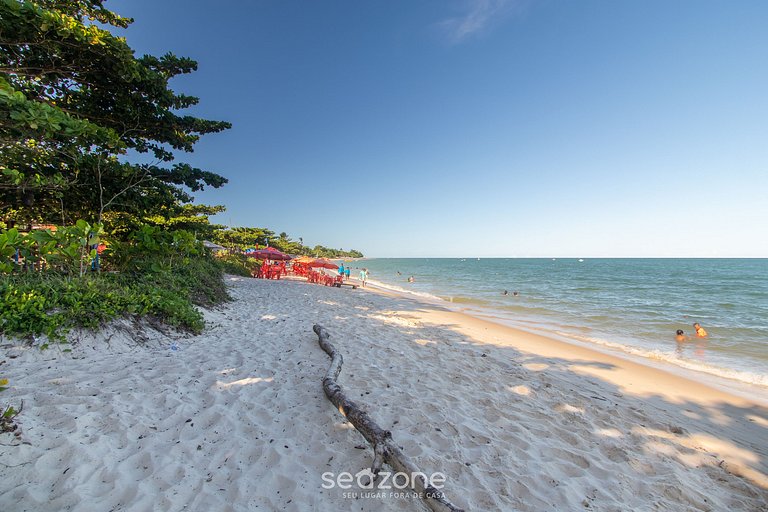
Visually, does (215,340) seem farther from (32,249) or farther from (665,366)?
(665,366)

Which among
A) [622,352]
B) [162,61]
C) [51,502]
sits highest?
[162,61]

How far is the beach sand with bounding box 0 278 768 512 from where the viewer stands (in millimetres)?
2459

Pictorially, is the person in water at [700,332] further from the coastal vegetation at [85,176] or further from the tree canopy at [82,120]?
the tree canopy at [82,120]

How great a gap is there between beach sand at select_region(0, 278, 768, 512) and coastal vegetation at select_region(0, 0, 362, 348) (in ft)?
3.34

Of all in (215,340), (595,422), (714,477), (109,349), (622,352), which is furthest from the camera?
(622,352)

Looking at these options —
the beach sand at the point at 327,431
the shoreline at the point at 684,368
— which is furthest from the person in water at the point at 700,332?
the beach sand at the point at 327,431

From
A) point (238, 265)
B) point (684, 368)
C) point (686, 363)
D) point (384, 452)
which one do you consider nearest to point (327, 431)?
point (384, 452)

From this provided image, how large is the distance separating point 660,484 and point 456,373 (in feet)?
9.62

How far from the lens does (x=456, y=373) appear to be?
18.3 feet

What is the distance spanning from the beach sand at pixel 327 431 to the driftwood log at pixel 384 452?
6.5 inches

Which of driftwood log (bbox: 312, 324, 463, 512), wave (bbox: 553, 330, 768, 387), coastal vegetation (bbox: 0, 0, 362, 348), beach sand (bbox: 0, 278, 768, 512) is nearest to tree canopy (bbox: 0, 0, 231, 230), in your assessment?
coastal vegetation (bbox: 0, 0, 362, 348)

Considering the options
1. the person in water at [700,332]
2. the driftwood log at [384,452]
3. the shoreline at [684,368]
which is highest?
the driftwood log at [384,452]

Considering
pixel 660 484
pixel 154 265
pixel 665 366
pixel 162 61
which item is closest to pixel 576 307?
pixel 665 366

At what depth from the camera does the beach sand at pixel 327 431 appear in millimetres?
2459
